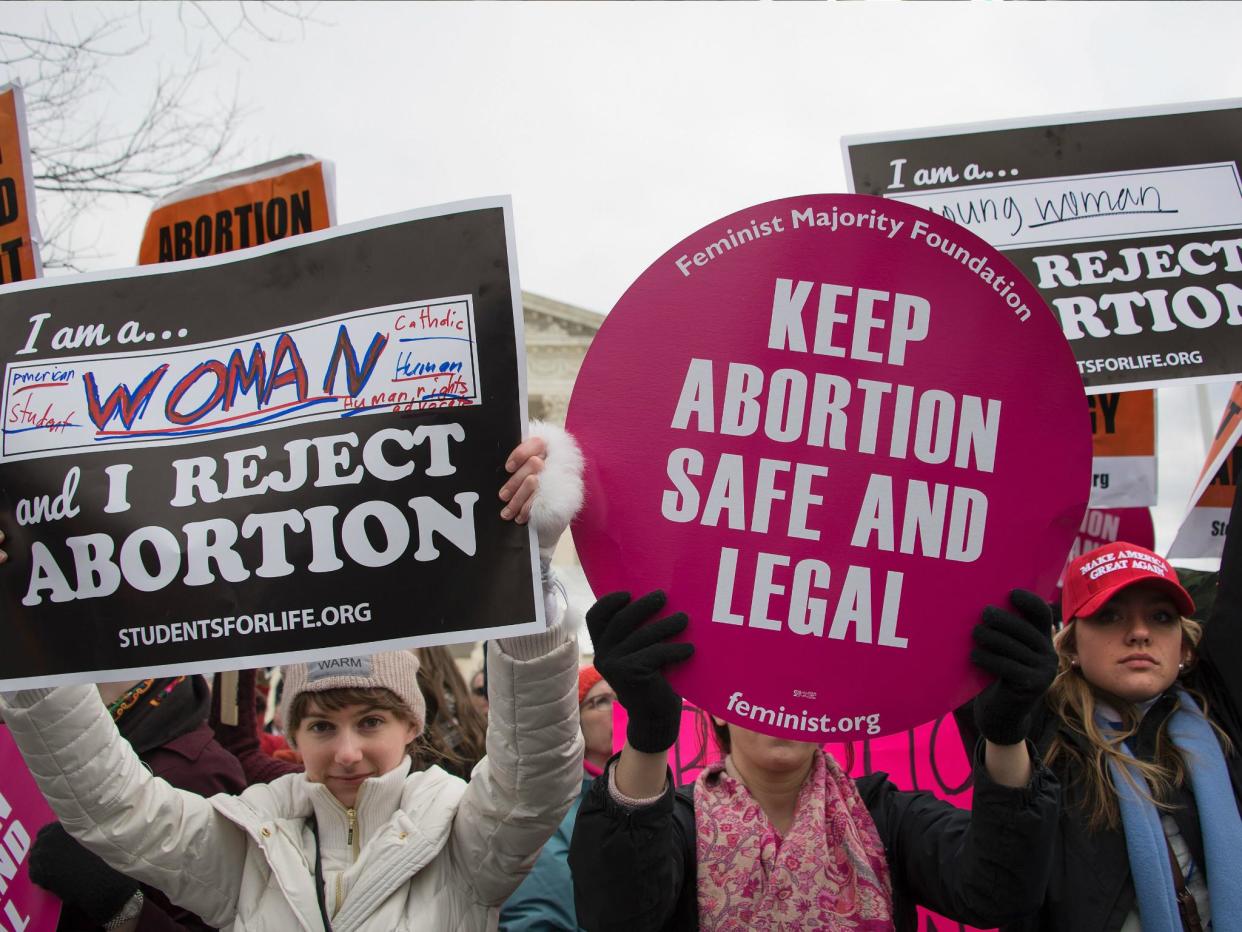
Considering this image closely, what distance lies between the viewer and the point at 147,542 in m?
2.22

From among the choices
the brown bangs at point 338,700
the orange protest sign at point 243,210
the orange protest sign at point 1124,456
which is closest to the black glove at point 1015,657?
the brown bangs at point 338,700

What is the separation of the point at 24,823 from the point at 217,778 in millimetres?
468

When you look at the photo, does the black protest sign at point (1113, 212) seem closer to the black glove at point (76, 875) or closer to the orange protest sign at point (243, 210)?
the orange protest sign at point (243, 210)

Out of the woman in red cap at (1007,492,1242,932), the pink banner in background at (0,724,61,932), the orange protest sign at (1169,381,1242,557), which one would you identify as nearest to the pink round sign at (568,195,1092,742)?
the woman in red cap at (1007,492,1242,932)

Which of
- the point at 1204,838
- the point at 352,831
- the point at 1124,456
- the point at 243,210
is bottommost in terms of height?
the point at 1204,838

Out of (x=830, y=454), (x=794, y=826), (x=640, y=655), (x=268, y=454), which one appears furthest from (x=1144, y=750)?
(x=268, y=454)

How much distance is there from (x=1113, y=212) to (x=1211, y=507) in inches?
49.5

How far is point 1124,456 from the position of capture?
466cm

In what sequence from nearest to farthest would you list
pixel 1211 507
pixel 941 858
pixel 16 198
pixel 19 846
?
pixel 941 858 < pixel 19 846 < pixel 16 198 < pixel 1211 507

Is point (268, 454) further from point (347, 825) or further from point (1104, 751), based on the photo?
point (1104, 751)

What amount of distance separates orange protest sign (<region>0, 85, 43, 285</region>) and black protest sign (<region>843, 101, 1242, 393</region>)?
7.82 ft

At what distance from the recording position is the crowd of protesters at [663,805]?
1843mm

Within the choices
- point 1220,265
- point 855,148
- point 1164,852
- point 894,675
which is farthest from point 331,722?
point 1220,265

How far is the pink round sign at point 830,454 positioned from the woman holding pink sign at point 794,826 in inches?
3.1
